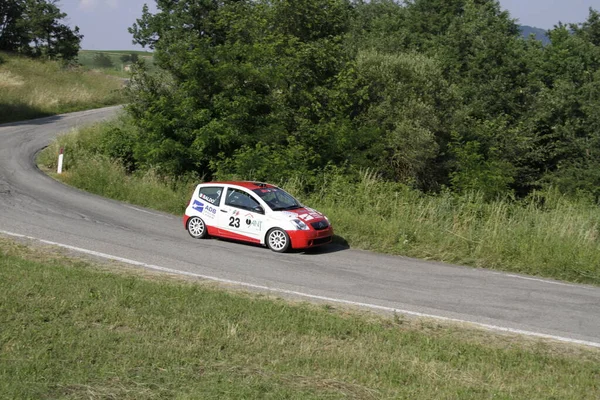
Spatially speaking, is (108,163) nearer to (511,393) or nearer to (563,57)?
(511,393)

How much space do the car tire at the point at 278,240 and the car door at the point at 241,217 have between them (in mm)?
252

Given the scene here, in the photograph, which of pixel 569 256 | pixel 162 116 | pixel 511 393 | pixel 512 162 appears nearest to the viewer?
pixel 511 393

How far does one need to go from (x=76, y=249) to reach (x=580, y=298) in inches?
427

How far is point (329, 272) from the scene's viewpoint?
14.6 meters

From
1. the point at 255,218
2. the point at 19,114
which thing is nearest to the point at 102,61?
the point at 19,114

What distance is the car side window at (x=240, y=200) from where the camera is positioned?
17406 millimetres

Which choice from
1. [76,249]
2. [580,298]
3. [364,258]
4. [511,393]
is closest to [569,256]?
[580,298]

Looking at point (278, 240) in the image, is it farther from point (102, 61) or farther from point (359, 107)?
point (102, 61)

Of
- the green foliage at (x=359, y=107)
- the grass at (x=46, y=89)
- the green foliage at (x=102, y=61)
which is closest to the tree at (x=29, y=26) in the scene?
the grass at (x=46, y=89)

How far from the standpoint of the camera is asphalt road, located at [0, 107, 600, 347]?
466 inches

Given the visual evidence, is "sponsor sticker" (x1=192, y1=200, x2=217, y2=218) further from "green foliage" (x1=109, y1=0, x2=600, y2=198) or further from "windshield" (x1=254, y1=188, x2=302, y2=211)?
"green foliage" (x1=109, y1=0, x2=600, y2=198)

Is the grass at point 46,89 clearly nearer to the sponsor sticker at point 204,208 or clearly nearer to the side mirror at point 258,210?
the sponsor sticker at point 204,208

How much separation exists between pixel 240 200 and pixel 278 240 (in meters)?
1.71

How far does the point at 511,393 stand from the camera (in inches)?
286
